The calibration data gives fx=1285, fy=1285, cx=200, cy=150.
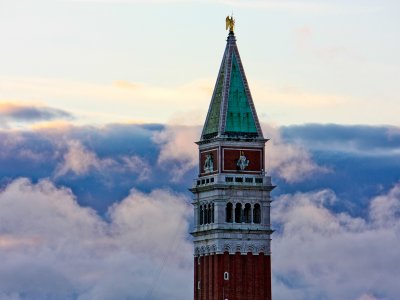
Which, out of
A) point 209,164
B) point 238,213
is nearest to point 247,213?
point 238,213

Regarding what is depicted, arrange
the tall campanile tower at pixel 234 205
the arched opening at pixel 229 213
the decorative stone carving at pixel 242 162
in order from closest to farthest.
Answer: the tall campanile tower at pixel 234 205
the arched opening at pixel 229 213
the decorative stone carving at pixel 242 162

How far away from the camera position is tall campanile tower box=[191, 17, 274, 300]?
149 meters

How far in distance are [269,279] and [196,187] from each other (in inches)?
552

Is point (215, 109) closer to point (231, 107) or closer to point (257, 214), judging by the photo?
point (231, 107)

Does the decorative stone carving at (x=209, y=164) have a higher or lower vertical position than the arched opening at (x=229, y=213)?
higher

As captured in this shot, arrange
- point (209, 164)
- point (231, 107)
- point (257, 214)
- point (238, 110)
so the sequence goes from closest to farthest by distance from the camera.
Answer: point (257, 214) → point (231, 107) → point (238, 110) → point (209, 164)

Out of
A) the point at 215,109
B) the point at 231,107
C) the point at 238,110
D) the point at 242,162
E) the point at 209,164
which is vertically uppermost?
the point at 215,109

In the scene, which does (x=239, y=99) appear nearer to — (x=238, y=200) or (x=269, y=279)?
(x=238, y=200)

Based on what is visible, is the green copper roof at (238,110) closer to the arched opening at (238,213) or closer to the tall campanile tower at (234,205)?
the tall campanile tower at (234,205)

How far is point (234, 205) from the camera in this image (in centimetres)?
14938

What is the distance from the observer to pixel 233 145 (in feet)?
491

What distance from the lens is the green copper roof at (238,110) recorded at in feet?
495

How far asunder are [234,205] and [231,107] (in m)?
11.7

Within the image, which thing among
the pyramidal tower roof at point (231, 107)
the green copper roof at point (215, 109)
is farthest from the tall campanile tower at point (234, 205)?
the green copper roof at point (215, 109)
